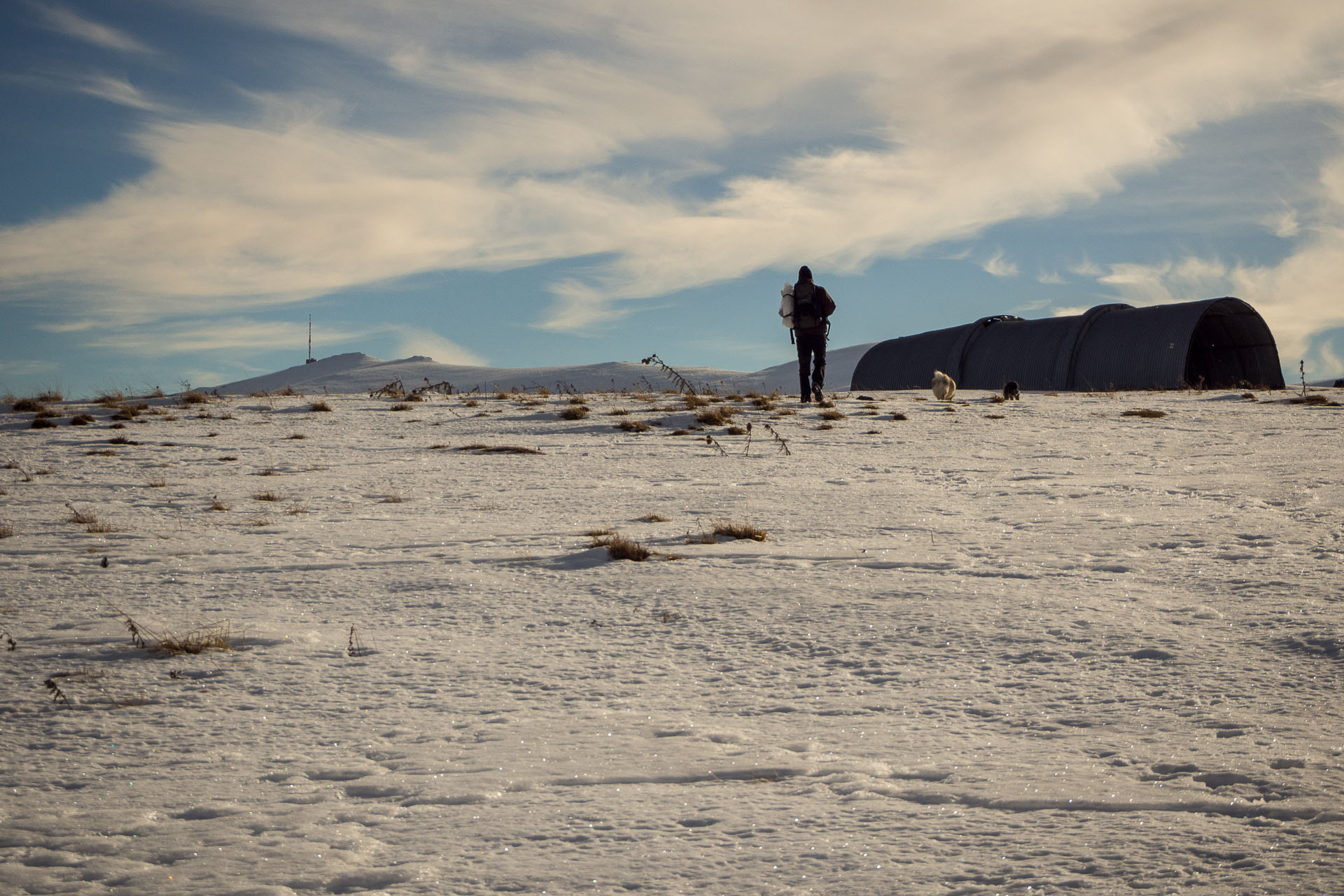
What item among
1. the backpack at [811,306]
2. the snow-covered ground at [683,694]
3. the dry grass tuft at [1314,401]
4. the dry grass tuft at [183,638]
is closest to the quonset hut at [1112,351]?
the dry grass tuft at [1314,401]

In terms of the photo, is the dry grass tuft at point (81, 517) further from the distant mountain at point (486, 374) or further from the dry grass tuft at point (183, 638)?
the distant mountain at point (486, 374)

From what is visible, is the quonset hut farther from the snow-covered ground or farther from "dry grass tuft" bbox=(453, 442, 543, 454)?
the snow-covered ground

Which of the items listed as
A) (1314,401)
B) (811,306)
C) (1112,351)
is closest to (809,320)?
(811,306)

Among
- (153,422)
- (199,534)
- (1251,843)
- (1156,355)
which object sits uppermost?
(1156,355)

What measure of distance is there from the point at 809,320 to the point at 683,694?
1156cm

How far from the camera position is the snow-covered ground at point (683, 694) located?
2.15 metres

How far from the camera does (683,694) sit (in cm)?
315

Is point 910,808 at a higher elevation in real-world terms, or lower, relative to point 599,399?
lower

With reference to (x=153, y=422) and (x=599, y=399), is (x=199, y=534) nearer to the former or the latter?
(x=153, y=422)

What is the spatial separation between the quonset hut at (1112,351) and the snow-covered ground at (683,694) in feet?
75.5

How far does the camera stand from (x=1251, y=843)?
2.15 metres

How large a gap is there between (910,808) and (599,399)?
12393 mm

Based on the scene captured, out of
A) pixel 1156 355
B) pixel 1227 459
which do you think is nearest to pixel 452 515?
pixel 1227 459

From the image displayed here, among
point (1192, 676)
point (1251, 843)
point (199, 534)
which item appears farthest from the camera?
point (199, 534)
